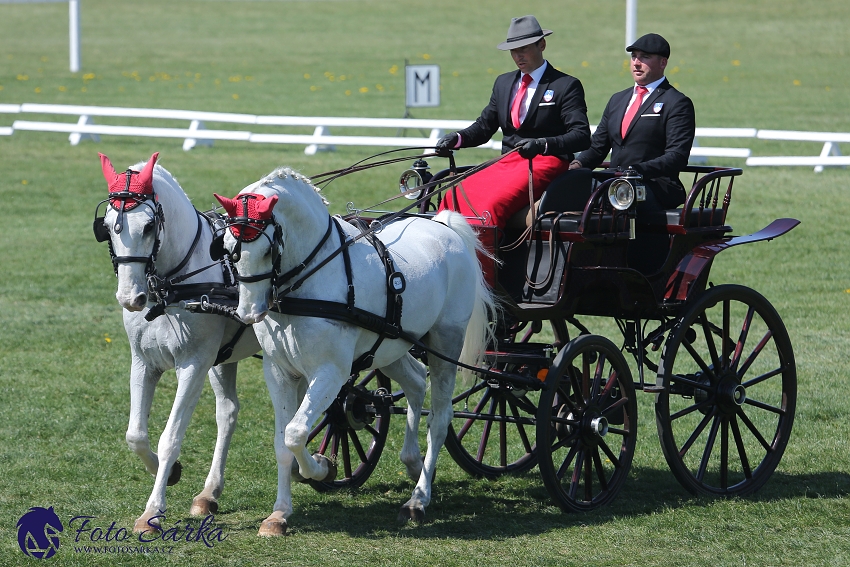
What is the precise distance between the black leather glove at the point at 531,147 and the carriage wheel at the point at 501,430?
116 centimetres

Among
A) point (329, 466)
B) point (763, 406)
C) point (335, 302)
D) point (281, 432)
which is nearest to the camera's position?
point (335, 302)

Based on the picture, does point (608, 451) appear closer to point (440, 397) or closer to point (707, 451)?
point (707, 451)

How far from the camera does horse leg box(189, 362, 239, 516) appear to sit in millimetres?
6723

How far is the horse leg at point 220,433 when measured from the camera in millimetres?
6723

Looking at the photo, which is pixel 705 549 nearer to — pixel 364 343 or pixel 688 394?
pixel 688 394

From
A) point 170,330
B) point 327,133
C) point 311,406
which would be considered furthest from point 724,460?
point 327,133

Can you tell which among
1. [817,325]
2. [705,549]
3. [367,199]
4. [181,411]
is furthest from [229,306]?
[367,199]

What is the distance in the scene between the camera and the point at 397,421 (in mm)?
9117

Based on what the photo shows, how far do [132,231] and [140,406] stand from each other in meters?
1.02

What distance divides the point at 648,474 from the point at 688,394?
841 millimetres

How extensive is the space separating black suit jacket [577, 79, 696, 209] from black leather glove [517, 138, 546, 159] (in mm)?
649

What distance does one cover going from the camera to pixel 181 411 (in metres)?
6.26

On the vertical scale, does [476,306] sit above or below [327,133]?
below

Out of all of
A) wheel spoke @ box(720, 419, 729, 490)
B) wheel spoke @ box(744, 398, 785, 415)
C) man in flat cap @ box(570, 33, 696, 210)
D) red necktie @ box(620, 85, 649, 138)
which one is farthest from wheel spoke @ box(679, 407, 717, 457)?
red necktie @ box(620, 85, 649, 138)
